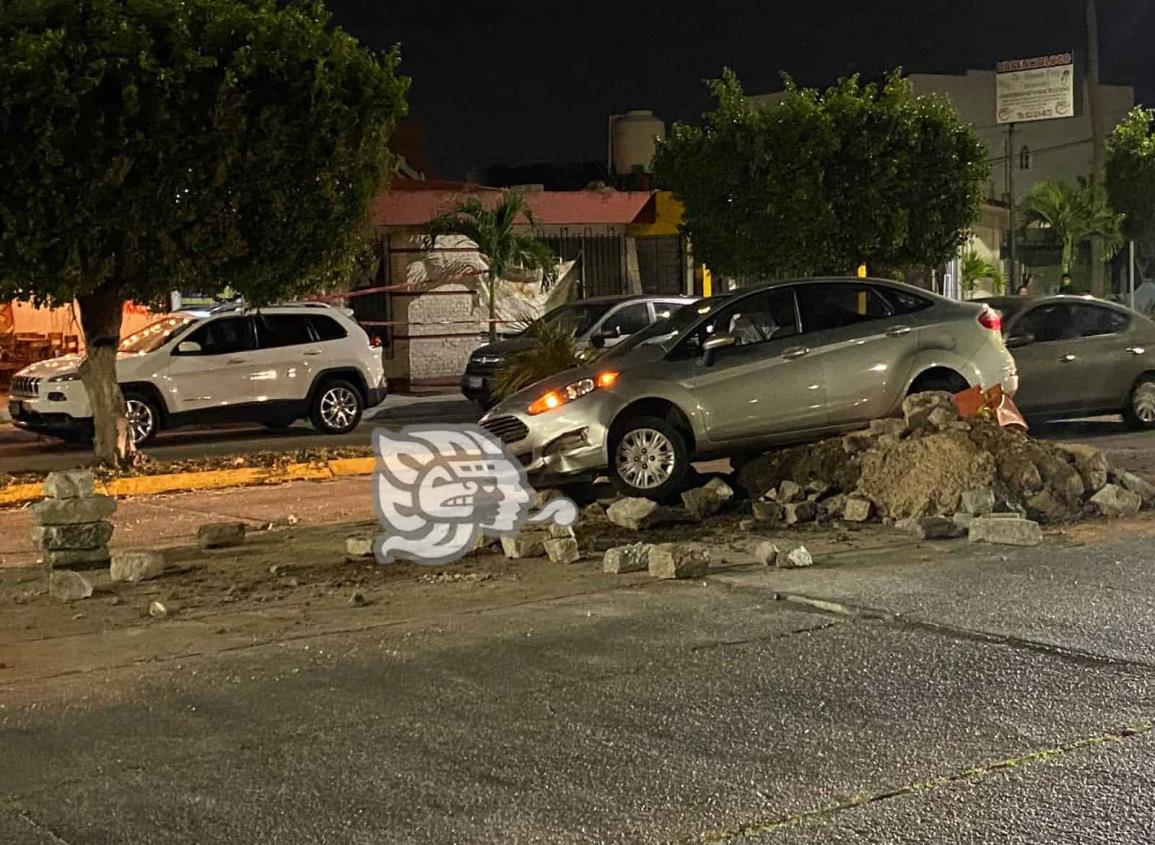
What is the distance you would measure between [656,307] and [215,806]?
15.1 m

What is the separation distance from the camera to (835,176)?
18859 millimetres

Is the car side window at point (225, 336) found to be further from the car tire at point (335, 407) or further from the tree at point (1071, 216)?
the tree at point (1071, 216)

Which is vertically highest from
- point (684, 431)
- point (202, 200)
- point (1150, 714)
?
point (202, 200)

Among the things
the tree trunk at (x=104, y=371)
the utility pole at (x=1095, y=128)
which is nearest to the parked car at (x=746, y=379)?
the tree trunk at (x=104, y=371)

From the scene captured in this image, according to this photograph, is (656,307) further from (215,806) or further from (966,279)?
(966,279)

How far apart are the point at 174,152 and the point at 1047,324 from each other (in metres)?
8.88

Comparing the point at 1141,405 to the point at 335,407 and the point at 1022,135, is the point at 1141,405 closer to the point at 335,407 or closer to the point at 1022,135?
the point at 335,407

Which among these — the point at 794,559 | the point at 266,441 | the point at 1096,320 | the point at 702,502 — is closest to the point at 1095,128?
the point at 1096,320

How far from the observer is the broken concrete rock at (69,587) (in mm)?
8289

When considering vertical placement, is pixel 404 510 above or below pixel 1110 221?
below

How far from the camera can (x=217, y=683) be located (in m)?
6.49

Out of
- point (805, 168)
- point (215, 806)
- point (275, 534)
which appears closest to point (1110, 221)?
point (805, 168)

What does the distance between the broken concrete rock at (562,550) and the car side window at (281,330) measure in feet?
30.4

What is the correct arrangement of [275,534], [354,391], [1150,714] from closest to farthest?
[1150,714], [275,534], [354,391]
